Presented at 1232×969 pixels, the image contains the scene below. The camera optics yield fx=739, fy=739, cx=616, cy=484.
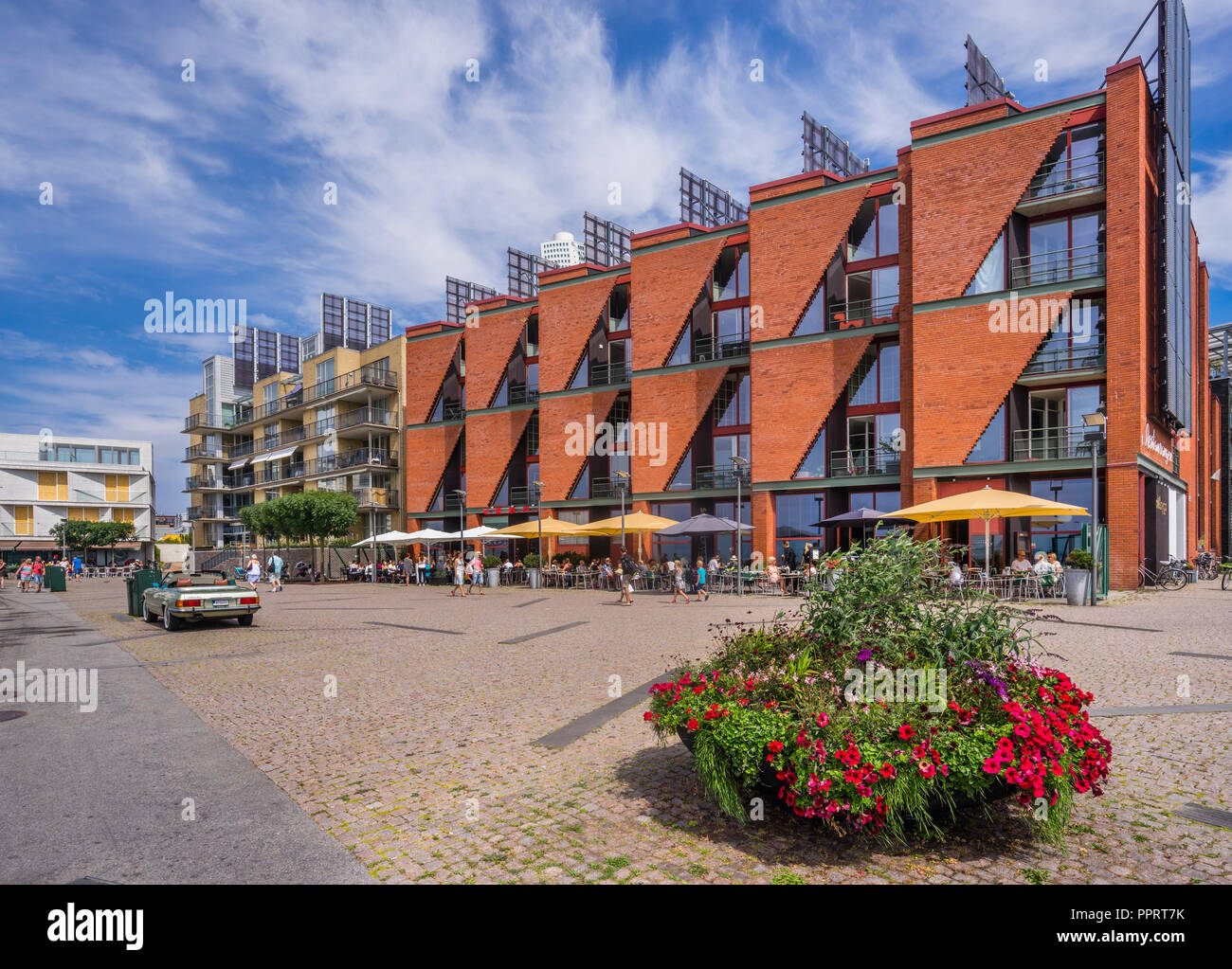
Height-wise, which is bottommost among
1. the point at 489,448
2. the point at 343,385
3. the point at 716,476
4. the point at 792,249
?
the point at 716,476

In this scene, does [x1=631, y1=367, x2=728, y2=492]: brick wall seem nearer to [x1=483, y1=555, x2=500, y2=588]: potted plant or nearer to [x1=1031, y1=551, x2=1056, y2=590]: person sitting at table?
[x1=483, y1=555, x2=500, y2=588]: potted plant

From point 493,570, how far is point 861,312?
18581 mm

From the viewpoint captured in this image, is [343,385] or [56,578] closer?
[56,578]

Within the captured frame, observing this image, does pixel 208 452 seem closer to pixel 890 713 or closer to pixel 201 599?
pixel 201 599

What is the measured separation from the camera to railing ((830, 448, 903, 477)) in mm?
27734

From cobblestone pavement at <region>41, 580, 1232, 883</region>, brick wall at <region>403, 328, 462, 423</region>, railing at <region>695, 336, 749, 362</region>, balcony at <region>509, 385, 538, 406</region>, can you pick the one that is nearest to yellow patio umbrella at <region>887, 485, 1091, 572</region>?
cobblestone pavement at <region>41, 580, 1232, 883</region>

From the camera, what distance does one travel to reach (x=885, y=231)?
1129 inches

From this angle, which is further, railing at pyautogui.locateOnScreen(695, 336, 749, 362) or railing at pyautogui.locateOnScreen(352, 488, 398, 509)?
railing at pyautogui.locateOnScreen(352, 488, 398, 509)

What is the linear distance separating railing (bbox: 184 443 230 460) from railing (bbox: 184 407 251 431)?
1.90 m

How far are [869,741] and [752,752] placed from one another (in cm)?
60

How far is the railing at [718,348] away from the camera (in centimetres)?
3225

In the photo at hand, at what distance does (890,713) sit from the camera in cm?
392

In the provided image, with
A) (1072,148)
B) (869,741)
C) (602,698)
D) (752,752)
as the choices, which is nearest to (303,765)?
(602,698)

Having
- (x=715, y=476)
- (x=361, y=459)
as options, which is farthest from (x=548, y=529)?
(x=361, y=459)
